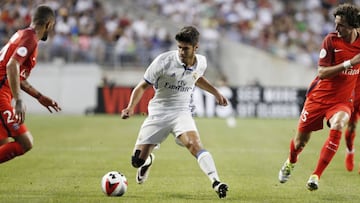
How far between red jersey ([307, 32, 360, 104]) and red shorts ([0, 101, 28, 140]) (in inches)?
168

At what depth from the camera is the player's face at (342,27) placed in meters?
10.3

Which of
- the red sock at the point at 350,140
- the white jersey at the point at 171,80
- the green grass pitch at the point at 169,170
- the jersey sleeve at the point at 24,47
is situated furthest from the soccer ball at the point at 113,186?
the red sock at the point at 350,140

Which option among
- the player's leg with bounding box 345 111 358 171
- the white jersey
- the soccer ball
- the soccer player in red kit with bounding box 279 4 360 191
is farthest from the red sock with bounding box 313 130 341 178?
the player's leg with bounding box 345 111 358 171

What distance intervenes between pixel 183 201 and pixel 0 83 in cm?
290

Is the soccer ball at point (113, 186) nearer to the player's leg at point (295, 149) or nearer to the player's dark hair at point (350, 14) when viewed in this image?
the player's leg at point (295, 149)

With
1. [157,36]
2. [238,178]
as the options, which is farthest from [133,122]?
[238,178]

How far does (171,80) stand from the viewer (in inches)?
401

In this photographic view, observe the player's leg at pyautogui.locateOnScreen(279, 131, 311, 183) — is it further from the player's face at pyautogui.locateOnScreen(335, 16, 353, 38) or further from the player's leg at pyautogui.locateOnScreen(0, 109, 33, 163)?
the player's leg at pyautogui.locateOnScreen(0, 109, 33, 163)

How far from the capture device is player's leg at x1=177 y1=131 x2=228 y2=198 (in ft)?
31.3

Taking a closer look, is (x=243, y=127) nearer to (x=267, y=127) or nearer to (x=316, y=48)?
(x=267, y=127)

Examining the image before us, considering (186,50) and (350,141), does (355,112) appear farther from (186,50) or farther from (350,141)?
(186,50)

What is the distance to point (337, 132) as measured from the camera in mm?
10312

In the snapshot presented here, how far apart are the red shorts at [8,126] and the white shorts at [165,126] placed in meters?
1.73

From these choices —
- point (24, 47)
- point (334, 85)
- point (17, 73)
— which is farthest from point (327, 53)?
point (17, 73)
